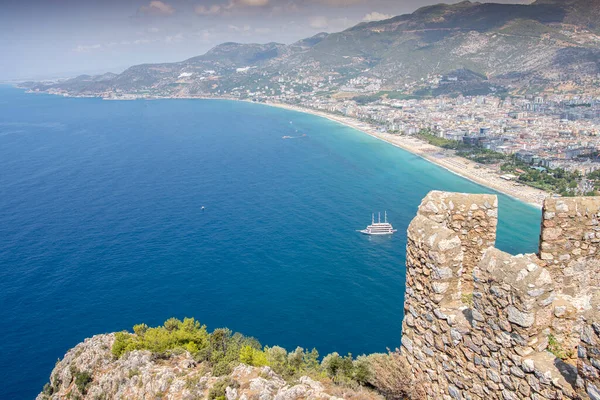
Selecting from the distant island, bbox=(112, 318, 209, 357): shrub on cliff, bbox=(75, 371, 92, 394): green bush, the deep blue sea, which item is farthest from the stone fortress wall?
the distant island

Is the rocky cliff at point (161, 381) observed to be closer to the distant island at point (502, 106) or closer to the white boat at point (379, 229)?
the white boat at point (379, 229)

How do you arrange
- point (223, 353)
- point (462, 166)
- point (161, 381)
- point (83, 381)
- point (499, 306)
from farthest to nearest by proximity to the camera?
point (462, 166), point (83, 381), point (223, 353), point (161, 381), point (499, 306)

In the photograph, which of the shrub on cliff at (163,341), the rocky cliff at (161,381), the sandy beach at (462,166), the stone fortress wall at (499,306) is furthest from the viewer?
the sandy beach at (462,166)

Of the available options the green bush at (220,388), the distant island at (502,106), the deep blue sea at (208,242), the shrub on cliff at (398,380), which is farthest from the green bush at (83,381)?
the distant island at (502,106)

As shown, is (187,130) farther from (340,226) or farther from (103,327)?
(103,327)

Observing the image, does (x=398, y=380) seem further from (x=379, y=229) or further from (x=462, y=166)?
(x=462, y=166)

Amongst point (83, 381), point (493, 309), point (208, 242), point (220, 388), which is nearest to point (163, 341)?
point (83, 381)
